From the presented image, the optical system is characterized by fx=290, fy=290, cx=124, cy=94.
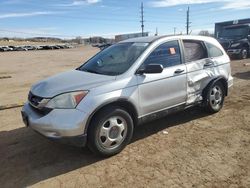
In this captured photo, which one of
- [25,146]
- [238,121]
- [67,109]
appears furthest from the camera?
[238,121]

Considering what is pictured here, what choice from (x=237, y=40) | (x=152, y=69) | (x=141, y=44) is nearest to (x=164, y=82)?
(x=152, y=69)

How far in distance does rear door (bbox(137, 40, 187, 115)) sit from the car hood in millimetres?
642

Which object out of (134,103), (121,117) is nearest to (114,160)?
(121,117)

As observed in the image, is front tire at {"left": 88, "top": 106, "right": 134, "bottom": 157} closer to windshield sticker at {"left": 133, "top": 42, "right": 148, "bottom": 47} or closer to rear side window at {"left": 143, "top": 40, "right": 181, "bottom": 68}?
rear side window at {"left": 143, "top": 40, "right": 181, "bottom": 68}

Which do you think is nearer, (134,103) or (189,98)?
(134,103)

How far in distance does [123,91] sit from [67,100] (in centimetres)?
86

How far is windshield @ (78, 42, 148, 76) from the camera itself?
4744 millimetres

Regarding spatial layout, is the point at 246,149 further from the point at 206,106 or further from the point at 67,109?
the point at 67,109

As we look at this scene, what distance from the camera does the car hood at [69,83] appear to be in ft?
13.7

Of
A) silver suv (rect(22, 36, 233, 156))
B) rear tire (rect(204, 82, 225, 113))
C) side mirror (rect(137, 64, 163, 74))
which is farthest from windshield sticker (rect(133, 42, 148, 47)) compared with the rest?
rear tire (rect(204, 82, 225, 113))

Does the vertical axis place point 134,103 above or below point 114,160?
above

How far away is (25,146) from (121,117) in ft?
5.90

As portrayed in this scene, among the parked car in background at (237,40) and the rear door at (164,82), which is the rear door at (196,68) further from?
the parked car in background at (237,40)

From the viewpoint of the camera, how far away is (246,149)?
4434 millimetres
